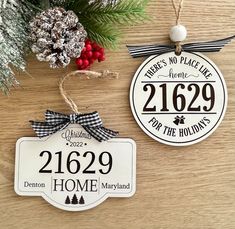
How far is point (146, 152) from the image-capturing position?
0.87 meters

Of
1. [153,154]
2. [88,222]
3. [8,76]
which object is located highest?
[8,76]

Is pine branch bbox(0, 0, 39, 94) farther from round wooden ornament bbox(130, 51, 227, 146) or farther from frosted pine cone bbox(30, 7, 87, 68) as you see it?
round wooden ornament bbox(130, 51, 227, 146)

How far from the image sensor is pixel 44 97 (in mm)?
889

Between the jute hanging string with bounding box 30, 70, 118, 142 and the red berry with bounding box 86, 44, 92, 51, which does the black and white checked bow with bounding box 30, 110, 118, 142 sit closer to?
the jute hanging string with bounding box 30, 70, 118, 142

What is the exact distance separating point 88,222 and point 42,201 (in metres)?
0.09

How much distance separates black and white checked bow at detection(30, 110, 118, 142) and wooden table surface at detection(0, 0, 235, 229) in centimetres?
2

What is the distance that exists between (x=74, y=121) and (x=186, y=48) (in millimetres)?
236

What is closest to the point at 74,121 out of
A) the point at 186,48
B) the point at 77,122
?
the point at 77,122

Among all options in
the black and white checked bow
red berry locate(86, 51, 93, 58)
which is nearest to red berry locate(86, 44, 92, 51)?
red berry locate(86, 51, 93, 58)

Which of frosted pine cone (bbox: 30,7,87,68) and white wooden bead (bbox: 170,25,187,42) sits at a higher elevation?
white wooden bead (bbox: 170,25,187,42)

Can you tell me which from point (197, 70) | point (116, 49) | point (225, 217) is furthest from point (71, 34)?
point (225, 217)

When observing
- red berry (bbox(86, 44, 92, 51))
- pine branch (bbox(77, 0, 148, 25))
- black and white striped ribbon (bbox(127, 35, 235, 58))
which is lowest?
red berry (bbox(86, 44, 92, 51))

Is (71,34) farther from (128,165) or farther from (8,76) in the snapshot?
(128,165)

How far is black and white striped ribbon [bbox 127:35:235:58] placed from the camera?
87 centimetres
